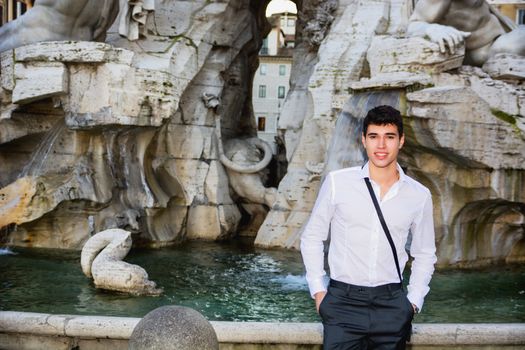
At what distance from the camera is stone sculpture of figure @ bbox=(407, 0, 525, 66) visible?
26.1 ft

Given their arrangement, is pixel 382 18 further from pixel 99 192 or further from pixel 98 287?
pixel 98 287

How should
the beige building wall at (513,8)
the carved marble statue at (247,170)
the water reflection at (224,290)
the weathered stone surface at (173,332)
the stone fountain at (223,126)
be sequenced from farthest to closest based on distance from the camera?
the beige building wall at (513,8)
the carved marble statue at (247,170)
the stone fountain at (223,126)
the water reflection at (224,290)
the weathered stone surface at (173,332)

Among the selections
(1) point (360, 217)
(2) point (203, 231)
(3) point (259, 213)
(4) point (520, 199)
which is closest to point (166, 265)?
(2) point (203, 231)

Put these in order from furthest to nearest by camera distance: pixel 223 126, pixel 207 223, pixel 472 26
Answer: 1. pixel 223 126
2. pixel 207 223
3. pixel 472 26

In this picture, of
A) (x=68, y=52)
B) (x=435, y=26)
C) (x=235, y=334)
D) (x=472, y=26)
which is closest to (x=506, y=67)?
(x=472, y=26)

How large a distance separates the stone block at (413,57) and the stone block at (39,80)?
155 inches

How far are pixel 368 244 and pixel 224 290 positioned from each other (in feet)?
13.3

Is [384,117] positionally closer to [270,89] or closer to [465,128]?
[465,128]

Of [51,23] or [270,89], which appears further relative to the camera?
[270,89]

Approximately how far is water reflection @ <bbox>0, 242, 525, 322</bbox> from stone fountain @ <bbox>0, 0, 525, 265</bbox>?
2.40 feet

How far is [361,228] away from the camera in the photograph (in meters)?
2.91

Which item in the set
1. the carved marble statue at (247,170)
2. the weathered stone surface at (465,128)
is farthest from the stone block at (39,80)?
the weathered stone surface at (465,128)

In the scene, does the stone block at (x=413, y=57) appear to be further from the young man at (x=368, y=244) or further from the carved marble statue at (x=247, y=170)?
the young man at (x=368, y=244)

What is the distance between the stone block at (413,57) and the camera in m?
7.68
